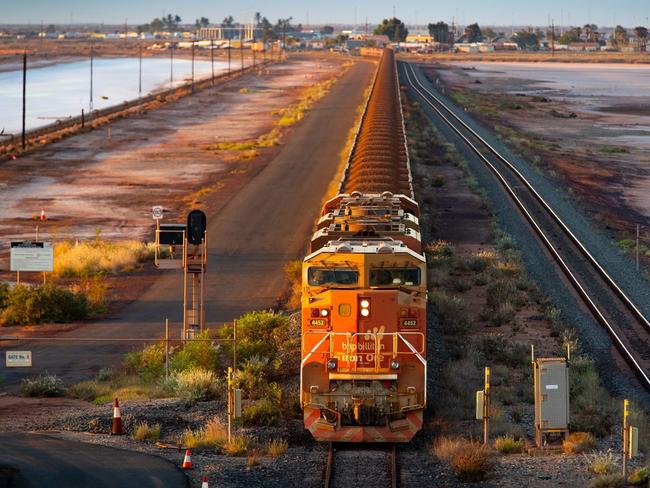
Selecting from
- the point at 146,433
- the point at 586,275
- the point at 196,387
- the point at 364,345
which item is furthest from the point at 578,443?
the point at 586,275

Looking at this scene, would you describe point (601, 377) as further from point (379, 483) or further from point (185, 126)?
point (185, 126)

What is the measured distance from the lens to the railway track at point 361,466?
61.4 feet

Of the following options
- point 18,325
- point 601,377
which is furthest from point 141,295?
point 601,377

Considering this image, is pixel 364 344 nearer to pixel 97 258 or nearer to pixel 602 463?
pixel 602 463

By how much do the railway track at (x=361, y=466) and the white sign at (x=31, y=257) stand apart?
14010 mm

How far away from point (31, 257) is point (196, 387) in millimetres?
10703

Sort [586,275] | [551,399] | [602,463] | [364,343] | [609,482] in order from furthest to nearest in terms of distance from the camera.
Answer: [586,275]
[551,399]
[364,343]
[602,463]
[609,482]

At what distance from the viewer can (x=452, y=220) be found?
49500mm

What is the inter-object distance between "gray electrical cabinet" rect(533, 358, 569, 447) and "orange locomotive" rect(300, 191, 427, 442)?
1979 millimetres

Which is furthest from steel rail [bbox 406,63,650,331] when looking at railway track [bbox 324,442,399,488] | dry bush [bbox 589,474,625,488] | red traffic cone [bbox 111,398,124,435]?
red traffic cone [bbox 111,398,124,435]

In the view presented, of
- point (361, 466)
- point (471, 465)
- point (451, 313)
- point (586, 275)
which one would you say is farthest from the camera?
point (586, 275)

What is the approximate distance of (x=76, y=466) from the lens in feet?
61.4

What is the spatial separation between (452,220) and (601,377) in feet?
75.4

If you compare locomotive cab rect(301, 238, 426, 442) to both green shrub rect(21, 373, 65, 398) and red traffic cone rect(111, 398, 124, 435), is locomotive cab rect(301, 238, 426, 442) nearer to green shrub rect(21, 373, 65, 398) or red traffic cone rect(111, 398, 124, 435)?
red traffic cone rect(111, 398, 124, 435)
